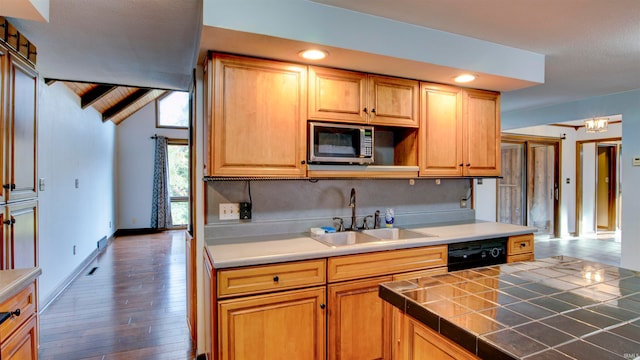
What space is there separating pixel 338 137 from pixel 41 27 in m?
1.99

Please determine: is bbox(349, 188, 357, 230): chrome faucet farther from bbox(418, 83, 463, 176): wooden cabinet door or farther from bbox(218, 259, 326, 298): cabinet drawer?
bbox(218, 259, 326, 298): cabinet drawer

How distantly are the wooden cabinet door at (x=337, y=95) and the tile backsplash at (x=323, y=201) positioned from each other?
57cm

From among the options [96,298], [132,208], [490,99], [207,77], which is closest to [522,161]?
[490,99]

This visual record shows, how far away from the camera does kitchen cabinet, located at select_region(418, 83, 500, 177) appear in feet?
8.82

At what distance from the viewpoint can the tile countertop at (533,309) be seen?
0.82m

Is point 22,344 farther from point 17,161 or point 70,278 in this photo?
point 70,278

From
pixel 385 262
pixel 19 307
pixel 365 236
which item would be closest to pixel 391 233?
pixel 365 236

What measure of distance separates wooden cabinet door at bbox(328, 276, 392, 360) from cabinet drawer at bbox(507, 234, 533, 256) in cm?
117

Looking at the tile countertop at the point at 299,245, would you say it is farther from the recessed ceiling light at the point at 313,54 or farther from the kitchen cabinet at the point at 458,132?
the recessed ceiling light at the point at 313,54

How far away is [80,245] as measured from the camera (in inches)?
181

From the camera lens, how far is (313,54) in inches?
82.5

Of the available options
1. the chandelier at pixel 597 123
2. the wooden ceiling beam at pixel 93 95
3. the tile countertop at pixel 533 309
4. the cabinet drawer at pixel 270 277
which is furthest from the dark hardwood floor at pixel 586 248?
the wooden ceiling beam at pixel 93 95

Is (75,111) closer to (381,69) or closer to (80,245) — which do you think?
(80,245)

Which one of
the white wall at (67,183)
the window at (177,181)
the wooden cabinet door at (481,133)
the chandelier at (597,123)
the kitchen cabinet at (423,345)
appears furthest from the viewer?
the window at (177,181)
